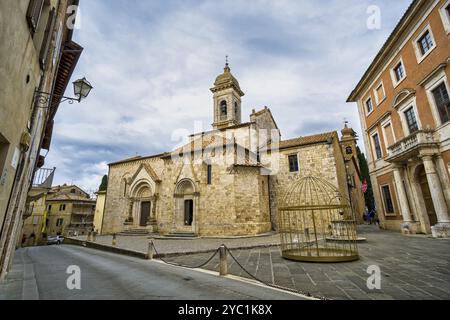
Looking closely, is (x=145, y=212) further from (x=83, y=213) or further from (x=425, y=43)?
(x=83, y=213)

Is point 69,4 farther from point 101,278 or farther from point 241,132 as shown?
point 241,132

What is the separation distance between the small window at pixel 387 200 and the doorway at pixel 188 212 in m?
14.1

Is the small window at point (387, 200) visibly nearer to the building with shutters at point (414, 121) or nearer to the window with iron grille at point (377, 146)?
the building with shutters at point (414, 121)

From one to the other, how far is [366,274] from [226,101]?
74.7ft

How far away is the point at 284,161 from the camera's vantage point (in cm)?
1855

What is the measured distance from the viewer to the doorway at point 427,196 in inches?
449

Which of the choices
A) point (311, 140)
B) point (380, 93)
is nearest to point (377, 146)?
point (380, 93)

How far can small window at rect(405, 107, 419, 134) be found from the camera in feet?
39.4

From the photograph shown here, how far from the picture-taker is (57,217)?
36844 millimetres

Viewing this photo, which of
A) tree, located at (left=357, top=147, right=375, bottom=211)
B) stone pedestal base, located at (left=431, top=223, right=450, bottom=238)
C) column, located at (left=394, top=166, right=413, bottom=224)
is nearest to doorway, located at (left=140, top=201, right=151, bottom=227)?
column, located at (left=394, top=166, right=413, bottom=224)

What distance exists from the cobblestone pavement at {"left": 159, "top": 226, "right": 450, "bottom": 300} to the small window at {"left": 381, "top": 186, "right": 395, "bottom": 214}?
26.3 feet

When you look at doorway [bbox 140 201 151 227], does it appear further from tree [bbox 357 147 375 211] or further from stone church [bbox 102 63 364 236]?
tree [bbox 357 147 375 211]
